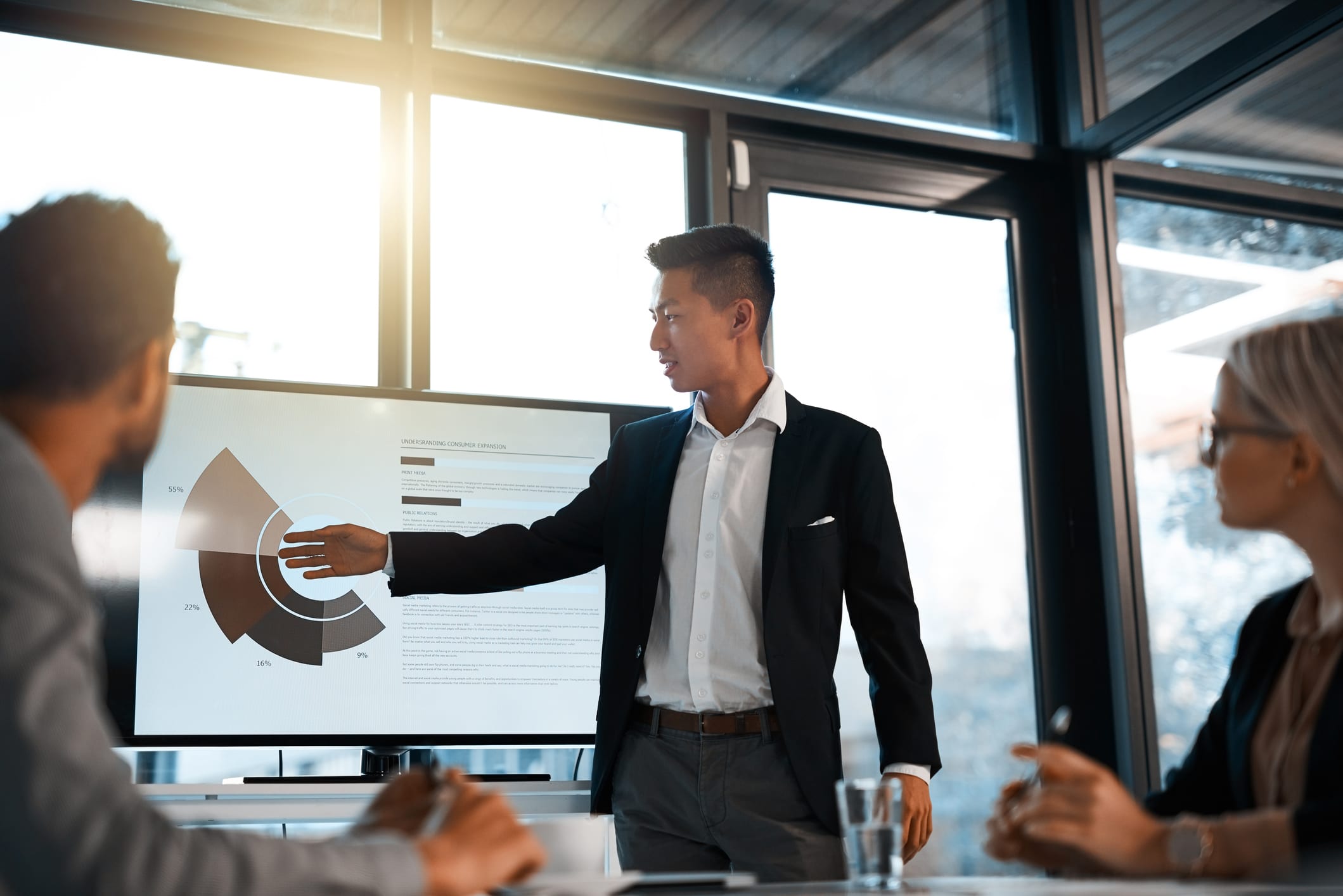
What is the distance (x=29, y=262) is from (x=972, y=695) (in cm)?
302

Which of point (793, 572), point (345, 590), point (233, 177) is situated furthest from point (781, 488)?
point (233, 177)

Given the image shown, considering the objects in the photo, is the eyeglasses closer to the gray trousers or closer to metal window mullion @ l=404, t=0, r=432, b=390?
the gray trousers

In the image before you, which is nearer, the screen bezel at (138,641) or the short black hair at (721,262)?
the screen bezel at (138,641)

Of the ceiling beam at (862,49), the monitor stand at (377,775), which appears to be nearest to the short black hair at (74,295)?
the monitor stand at (377,775)

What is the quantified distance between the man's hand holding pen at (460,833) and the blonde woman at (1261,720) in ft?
1.66

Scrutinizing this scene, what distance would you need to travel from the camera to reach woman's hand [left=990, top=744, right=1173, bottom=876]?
3.87 ft

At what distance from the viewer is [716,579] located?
7.79 feet

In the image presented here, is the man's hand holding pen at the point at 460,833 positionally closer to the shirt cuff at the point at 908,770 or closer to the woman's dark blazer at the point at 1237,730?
the woman's dark blazer at the point at 1237,730

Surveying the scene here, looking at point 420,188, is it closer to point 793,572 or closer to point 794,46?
point 794,46

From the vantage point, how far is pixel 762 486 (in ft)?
8.09

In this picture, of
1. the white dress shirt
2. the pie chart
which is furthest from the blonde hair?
the pie chart

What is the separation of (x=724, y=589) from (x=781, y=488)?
0.72 feet

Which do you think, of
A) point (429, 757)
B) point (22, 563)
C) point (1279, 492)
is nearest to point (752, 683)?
point (429, 757)

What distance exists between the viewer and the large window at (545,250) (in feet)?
10.7
